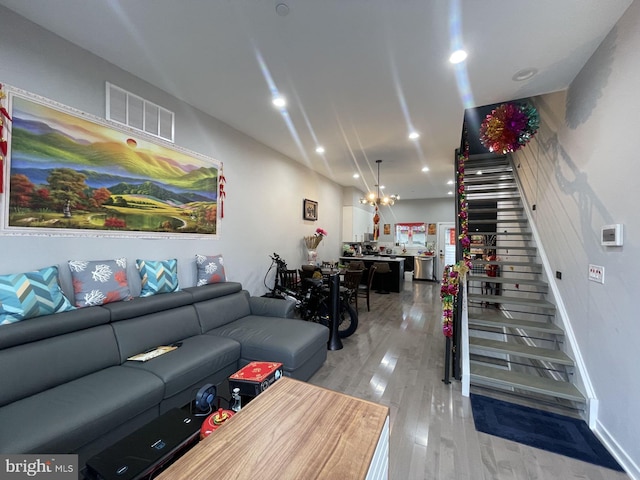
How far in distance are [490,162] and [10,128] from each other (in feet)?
22.1

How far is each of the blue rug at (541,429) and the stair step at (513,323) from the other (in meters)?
0.83

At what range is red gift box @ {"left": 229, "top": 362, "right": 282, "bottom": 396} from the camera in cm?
161

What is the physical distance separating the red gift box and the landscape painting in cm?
188

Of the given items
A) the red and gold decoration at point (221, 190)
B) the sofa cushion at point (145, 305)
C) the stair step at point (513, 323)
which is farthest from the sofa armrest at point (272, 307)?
the stair step at point (513, 323)

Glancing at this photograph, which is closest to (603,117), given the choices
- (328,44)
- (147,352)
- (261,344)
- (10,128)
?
(328,44)

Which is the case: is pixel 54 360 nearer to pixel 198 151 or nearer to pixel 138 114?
pixel 138 114

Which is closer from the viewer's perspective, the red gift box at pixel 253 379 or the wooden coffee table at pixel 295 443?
the wooden coffee table at pixel 295 443

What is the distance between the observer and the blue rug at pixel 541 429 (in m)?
1.86

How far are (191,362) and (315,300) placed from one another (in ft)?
8.02

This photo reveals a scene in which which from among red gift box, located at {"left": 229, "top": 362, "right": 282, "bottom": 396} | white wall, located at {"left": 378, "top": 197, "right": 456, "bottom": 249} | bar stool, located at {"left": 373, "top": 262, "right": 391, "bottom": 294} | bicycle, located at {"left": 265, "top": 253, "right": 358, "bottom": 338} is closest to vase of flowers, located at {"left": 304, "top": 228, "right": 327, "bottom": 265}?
bicycle, located at {"left": 265, "top": 253, "right": 358, "bottom": 338}

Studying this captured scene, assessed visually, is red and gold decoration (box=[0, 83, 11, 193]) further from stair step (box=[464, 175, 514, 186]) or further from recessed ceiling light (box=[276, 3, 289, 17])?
stair step (box=[464, 175, 514, 186])

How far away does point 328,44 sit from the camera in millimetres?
2152

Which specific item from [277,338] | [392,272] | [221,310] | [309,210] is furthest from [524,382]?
[392,272]

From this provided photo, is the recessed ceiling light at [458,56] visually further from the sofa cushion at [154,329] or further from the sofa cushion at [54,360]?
the sofa cushion at [54,360]
